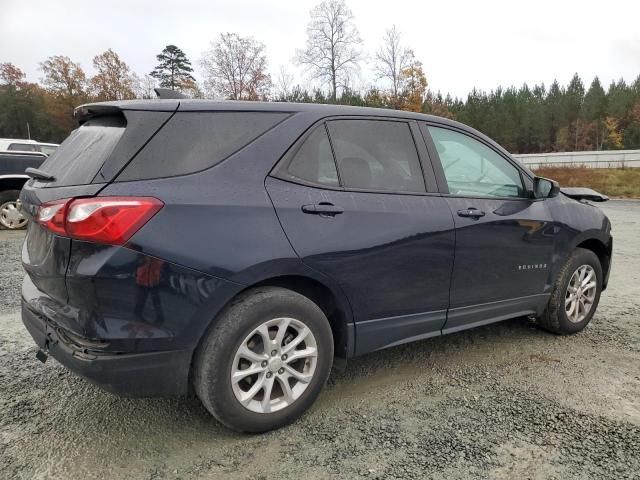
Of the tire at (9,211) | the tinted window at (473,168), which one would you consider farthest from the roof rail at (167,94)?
the tire at (9,211)

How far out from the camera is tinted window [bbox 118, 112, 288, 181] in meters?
2.25

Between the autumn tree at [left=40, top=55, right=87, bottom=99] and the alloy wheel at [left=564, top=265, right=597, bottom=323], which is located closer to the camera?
the alloy wheel at [left=564, top=265, right=597, bottom=323]

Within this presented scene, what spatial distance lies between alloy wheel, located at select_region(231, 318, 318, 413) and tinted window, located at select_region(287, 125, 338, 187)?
75 cm

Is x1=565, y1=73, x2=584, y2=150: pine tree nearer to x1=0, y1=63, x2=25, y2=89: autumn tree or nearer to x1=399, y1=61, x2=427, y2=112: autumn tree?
x1=399, y1=61, x2=427, y2=112: autumn tree

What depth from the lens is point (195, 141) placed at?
2.39m

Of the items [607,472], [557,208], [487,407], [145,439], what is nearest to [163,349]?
[145,439]

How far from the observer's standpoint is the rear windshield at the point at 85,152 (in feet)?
7.48

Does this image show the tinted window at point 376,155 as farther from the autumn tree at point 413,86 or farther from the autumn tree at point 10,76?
the autumn tree at point 10,76

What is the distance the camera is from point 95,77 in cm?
4869

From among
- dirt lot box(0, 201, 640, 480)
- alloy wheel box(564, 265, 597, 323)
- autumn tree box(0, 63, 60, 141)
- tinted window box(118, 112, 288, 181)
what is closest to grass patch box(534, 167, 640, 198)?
alloy wheel box(564, 265, 597, 323)

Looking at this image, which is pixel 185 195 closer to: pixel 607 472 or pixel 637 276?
pixel 607 472

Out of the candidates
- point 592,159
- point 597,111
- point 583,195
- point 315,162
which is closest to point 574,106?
point 597,111

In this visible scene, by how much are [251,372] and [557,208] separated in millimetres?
2712

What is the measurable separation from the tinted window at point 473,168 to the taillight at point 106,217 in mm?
1910
